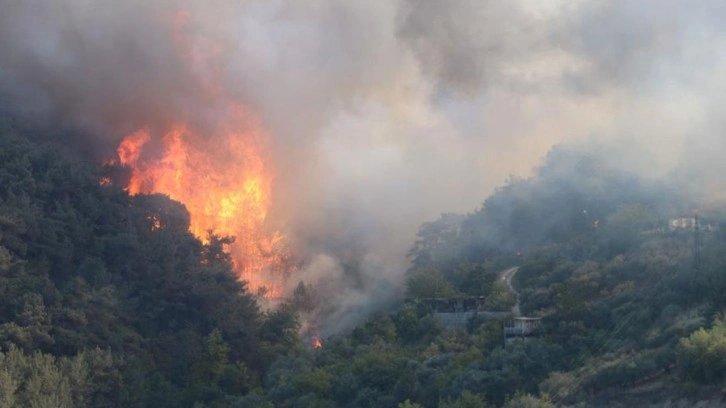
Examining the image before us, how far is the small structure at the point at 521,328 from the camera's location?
1797 inches

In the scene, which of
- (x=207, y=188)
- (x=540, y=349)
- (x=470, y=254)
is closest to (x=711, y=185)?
(x=470, y=254)

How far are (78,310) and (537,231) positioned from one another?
2414 centimetres

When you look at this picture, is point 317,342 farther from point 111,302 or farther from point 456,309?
point 111,302

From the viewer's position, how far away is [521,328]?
46438 mm

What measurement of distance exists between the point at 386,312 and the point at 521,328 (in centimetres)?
1240

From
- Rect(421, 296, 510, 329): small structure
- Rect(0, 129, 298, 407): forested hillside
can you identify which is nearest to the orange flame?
Rect(0, 129, 298, 407): forested hillside

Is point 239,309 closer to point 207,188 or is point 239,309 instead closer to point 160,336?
point 160,336

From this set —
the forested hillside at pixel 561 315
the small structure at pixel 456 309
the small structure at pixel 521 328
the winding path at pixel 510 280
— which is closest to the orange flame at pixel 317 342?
the forested hillside at pixel 561 315

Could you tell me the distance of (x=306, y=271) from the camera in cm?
6788

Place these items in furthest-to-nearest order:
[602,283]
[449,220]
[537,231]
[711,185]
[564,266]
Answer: [449,220]
[537,231]
[711,185]
[564,266]
[602,283]

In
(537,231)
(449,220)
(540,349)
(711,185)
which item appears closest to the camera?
(540,349)

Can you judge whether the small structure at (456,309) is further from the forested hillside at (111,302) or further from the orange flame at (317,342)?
the forested hillside at (111,302)

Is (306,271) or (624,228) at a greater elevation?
(306,271)

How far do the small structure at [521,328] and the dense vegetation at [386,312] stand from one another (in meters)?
0.52
